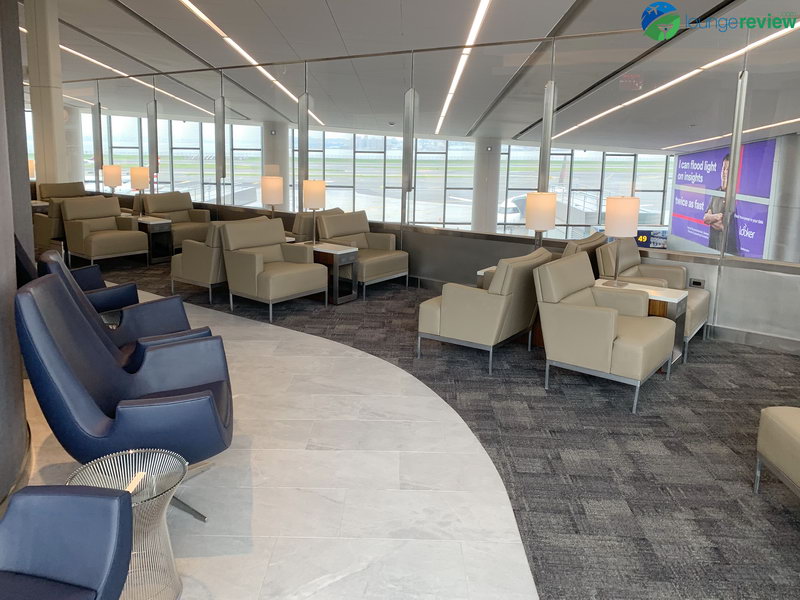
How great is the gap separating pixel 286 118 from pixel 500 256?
4.21m

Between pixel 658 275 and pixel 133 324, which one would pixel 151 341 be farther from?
pixel 658 275

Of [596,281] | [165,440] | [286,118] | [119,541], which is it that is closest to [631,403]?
[596,281]

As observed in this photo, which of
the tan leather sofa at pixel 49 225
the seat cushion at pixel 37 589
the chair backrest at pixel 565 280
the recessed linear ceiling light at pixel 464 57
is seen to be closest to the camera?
the seat cushion at pixel 37 589

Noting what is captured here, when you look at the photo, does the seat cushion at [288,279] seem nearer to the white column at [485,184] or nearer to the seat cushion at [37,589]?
the white column at [485,184]

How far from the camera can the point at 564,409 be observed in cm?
440

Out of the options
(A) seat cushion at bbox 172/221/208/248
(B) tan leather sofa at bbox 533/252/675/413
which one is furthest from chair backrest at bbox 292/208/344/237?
(B) tan leather sofa at bbox 533/252/675/413

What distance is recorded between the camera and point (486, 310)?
5121mm

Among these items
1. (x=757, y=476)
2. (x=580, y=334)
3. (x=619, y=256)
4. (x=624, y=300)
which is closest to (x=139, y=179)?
(x=619, y=256)

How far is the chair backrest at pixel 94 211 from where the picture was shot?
363 inches

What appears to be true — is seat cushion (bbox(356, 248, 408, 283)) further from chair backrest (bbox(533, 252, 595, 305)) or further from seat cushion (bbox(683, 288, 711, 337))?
seat cushion (bbox(683, 288, 711, 337))

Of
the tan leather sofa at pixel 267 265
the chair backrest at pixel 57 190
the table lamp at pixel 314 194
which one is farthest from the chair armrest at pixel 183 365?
the chair backrest at pixel 57 190

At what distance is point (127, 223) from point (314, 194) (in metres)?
3.50

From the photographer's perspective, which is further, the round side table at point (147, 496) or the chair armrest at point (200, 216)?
the chair armrest at point (200, 216)

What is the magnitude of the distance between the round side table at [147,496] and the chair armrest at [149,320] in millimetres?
1926
